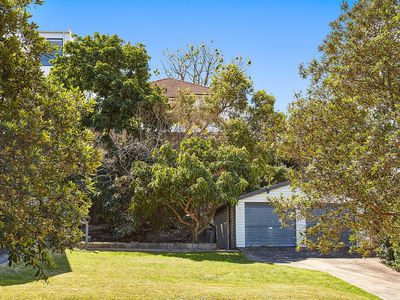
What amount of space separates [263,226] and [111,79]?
1183 cm

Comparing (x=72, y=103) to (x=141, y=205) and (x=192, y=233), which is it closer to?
(x=141, y=205)

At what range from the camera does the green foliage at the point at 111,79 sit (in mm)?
26281

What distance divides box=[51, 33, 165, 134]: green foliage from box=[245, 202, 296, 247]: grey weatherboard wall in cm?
799

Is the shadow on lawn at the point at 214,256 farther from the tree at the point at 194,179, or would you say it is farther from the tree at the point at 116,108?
the tree at the point at 116,108

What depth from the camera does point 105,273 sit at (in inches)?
552

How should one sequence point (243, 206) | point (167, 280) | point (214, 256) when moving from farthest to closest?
point (243, 206)
point (214, 256)
point (167, 280)

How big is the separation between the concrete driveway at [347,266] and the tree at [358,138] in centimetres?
583

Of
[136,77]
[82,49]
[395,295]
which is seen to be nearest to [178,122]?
[136,77]

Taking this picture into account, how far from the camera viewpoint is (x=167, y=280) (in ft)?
44.4

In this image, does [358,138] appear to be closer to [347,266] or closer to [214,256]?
[347,266]

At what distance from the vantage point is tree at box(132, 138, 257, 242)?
21547 millimetres

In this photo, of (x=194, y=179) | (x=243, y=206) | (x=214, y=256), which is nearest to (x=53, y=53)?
(x=214, y=256)

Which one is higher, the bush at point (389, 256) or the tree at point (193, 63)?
the tree at point (193, 63)

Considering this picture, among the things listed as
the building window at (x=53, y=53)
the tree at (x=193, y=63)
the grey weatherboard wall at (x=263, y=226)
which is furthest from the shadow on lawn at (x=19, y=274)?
the tree at (x=193, y=63)
